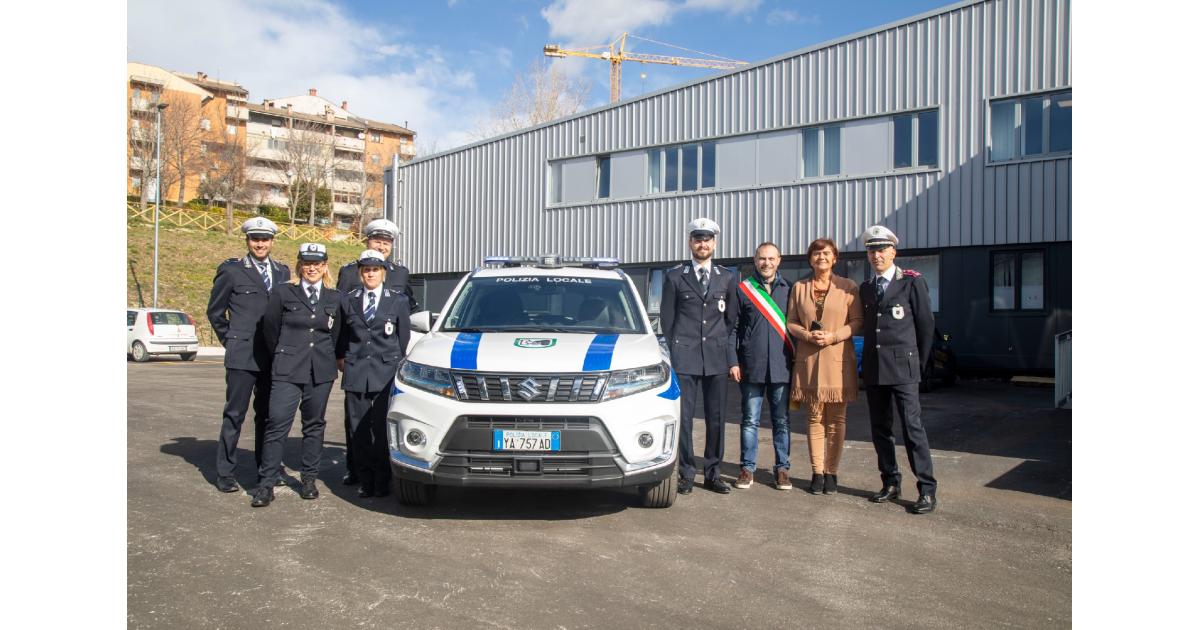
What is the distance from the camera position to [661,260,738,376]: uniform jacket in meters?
6.99

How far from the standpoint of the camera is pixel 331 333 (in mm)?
6699

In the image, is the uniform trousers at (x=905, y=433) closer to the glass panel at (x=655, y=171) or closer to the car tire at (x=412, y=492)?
the car tire at (x=412, y=492)

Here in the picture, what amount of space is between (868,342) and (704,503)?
171cm

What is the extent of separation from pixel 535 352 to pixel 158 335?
76.4ft

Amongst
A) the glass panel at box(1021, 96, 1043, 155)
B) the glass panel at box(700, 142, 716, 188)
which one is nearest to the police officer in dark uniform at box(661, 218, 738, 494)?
the glass panel at box(1021, 96, 1043, 155)

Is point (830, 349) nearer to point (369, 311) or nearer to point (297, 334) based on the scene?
point (369, 311)

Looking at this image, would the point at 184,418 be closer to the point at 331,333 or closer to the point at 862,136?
the point at 331,333

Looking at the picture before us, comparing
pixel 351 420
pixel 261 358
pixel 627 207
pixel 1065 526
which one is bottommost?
pixel 1065 526

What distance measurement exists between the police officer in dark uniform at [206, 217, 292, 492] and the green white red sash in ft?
11.8

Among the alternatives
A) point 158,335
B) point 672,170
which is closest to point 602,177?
point 672,170

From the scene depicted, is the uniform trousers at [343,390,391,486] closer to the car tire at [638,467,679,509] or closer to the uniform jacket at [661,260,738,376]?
the car tire at [638,467,679,509]

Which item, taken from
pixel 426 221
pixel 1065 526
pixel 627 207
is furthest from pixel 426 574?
pixel 426 221

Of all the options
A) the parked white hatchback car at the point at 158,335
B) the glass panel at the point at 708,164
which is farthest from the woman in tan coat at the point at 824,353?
the parked white hatchback car at the point at 158,335

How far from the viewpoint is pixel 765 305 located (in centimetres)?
720
